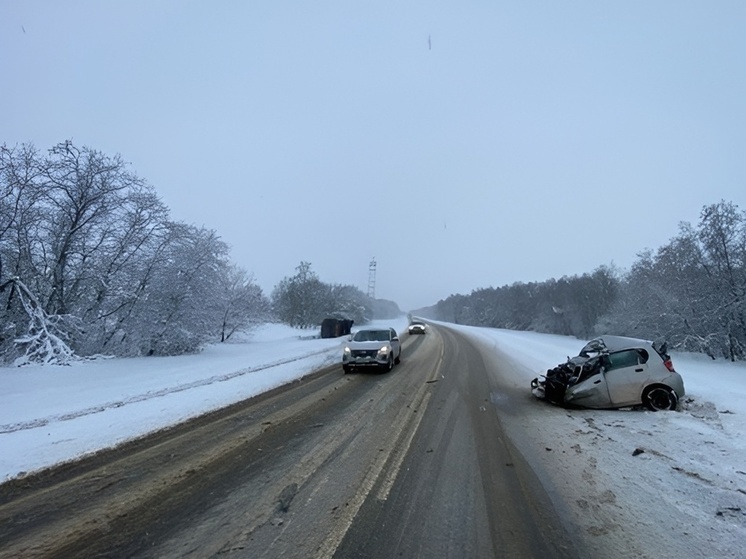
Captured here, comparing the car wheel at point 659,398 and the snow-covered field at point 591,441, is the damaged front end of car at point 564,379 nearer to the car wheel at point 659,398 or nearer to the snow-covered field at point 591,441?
the snow-covered field at point 591,441

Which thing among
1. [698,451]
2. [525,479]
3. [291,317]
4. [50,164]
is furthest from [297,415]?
[291,317]

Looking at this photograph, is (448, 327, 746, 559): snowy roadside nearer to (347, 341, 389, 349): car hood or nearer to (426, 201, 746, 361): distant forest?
→ (347, 341, 389, 349): car hood

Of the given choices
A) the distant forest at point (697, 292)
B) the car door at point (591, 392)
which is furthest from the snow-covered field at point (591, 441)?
the distant forest at point (697, 292)

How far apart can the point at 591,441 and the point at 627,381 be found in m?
2.66

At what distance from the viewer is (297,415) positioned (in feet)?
25.4

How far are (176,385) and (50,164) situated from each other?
425 inches

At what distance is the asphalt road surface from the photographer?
10.8ft

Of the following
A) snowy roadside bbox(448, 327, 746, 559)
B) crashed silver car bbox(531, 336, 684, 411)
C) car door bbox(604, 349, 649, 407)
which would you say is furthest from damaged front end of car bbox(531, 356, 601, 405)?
snowy roadside bbox(448, 327, 746, 559)

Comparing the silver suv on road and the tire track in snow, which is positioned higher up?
the silver suv on road

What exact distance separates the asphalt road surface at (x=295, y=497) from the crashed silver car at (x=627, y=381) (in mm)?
2638

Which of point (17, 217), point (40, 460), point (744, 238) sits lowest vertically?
point (40, 460)

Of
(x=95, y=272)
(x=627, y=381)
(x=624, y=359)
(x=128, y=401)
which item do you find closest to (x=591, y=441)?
(x=627, y=381)

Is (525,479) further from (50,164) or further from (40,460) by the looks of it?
(50,164)

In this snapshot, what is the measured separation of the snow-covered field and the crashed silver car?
382mm
